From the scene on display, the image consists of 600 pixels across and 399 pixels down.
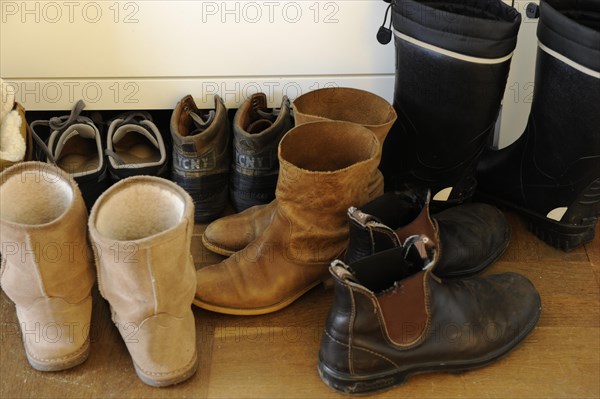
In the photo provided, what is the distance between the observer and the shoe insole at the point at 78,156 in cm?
132

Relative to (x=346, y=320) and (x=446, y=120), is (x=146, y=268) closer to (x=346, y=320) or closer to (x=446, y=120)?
(x=346, y=320)

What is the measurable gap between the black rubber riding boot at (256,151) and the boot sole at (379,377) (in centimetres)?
41

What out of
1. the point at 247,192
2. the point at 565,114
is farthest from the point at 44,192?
the point at 565,114

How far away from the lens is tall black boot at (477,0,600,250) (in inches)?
42.3

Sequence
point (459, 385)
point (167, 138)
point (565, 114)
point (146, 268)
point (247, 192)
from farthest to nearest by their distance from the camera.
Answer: point (167, 138) → point (247, 192) → point (565, 114) → point (459, 385) → point (146, 268)

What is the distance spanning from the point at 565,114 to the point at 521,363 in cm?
42

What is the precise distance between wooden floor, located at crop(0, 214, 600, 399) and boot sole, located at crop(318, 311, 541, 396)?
0.01m

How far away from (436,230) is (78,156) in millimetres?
716

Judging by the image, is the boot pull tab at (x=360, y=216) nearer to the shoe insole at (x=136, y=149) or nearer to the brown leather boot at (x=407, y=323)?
the brown leather boot at (x=407, y=323)

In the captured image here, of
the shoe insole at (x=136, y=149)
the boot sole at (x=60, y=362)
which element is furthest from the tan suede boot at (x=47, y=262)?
the shoe insole at (x=136, y=149)

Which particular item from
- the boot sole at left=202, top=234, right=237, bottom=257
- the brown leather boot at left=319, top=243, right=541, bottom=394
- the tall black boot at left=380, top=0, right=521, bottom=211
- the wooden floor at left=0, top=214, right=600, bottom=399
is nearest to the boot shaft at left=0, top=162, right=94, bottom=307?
the wooden floor at left=0, top=214, right=600, bottom=399

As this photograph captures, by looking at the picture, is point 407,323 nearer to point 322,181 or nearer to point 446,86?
point 322,181

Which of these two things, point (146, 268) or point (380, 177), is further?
point (380, 177)

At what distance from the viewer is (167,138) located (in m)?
1.48
